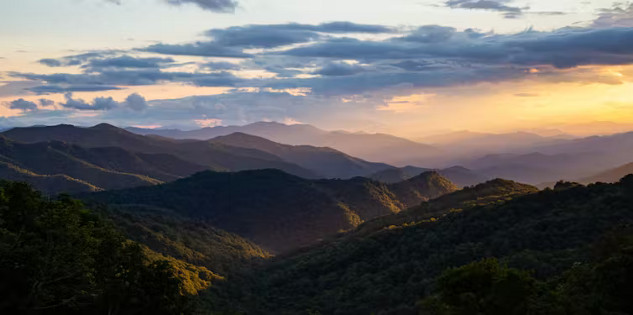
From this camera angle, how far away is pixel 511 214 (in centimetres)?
8775

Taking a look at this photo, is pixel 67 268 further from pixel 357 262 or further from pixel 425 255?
pixel 357 262

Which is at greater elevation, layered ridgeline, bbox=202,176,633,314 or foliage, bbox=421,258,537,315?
foliage, bbox=421,258,537,315

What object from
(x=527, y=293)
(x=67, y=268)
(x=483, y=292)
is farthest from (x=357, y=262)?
(x=527, y=293)

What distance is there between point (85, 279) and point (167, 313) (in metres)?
5.76

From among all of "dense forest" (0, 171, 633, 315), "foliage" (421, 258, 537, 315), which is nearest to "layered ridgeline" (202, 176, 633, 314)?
"dense forest" (0, 171, 633, 315)

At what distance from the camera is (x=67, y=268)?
34000 millimetres

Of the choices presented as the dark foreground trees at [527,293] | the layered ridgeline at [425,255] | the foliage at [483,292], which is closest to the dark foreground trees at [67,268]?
the foliage at [483,292]

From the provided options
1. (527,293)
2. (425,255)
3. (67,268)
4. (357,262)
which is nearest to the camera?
(527,293)

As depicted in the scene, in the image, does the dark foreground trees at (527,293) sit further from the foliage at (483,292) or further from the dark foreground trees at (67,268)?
the dark foreground trees at (67,268)

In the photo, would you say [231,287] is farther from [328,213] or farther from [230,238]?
[328,213]

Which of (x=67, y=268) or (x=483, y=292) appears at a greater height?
(x=67, y=268)

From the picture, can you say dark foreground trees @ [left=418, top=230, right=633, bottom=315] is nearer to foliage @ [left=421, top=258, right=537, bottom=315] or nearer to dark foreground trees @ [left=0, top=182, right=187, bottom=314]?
foliage @ [left=421, top=258, right=537, bottom=315]

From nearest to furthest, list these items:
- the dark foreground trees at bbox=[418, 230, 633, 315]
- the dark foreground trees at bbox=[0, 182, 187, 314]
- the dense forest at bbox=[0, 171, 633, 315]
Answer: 1. the dark foreground trees at bbox=[418, 230, 633, 315]
2. the dense forest at bbox=[0, 171, 633, 315]
3. the dark foreground trees at bbox=[0, 182, 187, 314]

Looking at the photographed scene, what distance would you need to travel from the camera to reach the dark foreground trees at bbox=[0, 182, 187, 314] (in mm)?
31016
